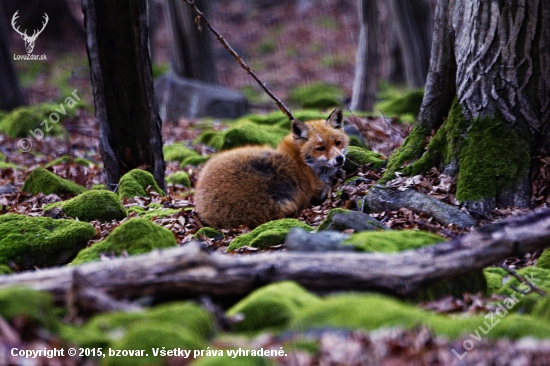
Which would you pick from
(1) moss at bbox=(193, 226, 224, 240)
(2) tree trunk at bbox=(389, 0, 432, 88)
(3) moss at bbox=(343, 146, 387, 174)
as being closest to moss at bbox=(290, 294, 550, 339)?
(1) moss at bbox=(193, 226, 224, 240)

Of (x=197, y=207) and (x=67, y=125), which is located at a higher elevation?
(x=67, y=125)

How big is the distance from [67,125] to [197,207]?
10596 mm

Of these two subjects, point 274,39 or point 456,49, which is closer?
point 456,49

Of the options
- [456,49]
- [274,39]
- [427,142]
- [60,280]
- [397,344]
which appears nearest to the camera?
[397,344]

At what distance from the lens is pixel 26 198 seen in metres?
11.2

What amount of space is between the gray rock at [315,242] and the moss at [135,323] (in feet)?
4.70

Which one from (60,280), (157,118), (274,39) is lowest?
(60,280)

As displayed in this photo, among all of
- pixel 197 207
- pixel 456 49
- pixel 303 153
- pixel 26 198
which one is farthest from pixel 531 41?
pixel 26 198

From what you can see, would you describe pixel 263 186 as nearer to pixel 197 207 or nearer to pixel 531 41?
pixel 197 207

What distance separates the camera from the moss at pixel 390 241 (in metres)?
5.85

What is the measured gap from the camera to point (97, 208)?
31.2 feet

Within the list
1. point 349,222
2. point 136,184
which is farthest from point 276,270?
point 136,184

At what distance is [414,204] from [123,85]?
5.48 meters

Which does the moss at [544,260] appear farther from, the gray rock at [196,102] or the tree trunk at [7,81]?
the tree trunk at [7,81]
